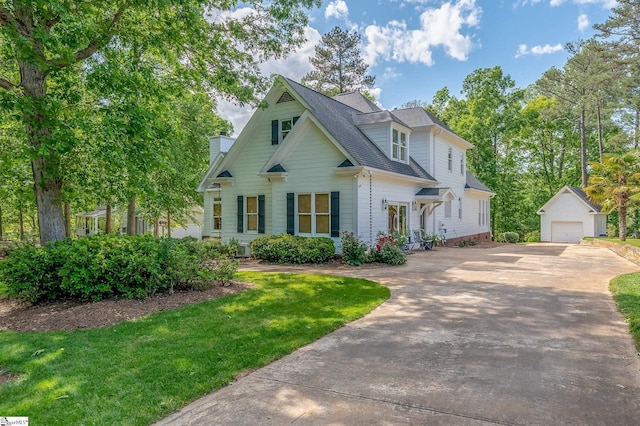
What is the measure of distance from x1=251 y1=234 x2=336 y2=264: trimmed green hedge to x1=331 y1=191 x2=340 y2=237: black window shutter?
401 mm

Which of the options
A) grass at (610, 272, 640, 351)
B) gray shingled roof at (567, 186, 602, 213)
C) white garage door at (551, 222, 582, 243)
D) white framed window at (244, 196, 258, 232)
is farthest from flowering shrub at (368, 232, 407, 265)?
white garage door at (551, 222, 582, 243)

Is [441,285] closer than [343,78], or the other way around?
[441,285]

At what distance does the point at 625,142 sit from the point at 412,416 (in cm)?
3528

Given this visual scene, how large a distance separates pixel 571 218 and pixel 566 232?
126 centimetres

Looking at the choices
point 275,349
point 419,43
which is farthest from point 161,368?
point 419,43

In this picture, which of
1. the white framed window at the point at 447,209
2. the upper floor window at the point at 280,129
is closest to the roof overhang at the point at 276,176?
the upper floor window at the point at 280,129

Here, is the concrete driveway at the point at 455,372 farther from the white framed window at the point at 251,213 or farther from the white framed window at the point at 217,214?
the white framed window at the point at 217,214

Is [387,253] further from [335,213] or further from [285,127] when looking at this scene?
[285,127]

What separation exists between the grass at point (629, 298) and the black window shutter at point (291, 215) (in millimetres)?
10018

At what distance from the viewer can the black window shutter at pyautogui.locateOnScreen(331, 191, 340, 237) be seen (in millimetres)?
14062

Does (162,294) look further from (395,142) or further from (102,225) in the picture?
(102,225)

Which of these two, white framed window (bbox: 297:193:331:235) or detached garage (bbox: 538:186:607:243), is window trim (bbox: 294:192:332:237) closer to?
white framed window (bbox: 297:193:331:235)

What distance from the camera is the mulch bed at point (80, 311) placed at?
19.5 feet

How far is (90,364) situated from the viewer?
4289 mm
